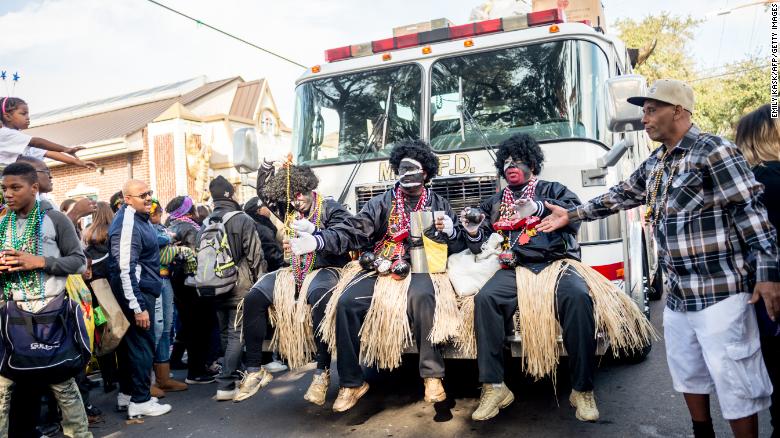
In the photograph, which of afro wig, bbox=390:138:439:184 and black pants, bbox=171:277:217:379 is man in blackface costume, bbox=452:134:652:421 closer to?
afro wig, bbox=390:138:439:184

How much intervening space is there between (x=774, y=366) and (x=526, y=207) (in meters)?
1.64

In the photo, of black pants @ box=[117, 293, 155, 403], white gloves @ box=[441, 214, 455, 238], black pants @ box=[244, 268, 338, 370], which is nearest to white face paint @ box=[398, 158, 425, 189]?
white gloves @ box=[441, 214, 455, 238]

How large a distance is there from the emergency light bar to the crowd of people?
1216 mm

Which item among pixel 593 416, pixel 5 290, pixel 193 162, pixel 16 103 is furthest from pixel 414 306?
pixel 193 162

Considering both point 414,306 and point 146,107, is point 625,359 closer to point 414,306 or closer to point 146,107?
point 414,306

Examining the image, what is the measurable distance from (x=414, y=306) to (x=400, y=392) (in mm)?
1394

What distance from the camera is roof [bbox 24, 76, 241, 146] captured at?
20.6 m

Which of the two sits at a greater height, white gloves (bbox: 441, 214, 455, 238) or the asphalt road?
white gloves (bbox: 441, 214, 455, 238)

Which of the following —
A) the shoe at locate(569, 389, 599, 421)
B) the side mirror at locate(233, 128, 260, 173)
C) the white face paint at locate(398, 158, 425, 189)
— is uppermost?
the side mirror at locate(233, 128, 260, 173)

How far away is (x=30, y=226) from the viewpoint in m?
3.73

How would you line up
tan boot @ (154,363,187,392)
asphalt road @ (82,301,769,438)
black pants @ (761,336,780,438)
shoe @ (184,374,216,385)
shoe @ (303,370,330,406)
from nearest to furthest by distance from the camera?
black pants @ (761,336,780,438) < asphalt road @ (82,301,769,438) < shoe @ (303,370,330,406) < tan boot @ (154,363,187,392) < shoe @ (184,374,216,385)

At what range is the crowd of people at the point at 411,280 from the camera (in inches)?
111

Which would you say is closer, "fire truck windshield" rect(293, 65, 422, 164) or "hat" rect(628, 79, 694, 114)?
"hat" rect(628, 79, 694, 114)

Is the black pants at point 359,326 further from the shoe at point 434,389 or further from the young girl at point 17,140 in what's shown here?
the young girl at point 17,140
